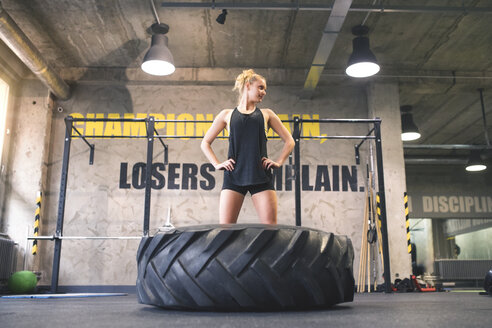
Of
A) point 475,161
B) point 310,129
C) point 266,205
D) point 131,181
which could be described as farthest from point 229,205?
point 475,161

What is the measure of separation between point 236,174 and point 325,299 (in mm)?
1190

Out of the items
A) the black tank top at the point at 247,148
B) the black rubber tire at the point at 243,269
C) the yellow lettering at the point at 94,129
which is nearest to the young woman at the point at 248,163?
the black tank top at the point at 247,148

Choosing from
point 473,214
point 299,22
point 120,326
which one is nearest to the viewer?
point 120,326

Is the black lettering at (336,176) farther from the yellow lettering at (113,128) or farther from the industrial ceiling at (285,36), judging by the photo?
the yellow lettering at (113,128)

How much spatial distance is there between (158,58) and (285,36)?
5.50 feet

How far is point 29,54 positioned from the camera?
510 centimetres

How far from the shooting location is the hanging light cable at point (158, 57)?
4.97m

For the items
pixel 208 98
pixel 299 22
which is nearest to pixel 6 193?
pixel 208 98

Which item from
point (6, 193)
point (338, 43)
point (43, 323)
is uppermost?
point (338, 43)

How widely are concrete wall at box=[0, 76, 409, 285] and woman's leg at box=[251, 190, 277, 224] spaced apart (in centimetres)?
374

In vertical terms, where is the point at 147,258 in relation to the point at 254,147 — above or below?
below

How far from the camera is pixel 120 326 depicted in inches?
35.2

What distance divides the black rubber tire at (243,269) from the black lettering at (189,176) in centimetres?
486

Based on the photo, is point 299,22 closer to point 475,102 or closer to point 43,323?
point 475,102
